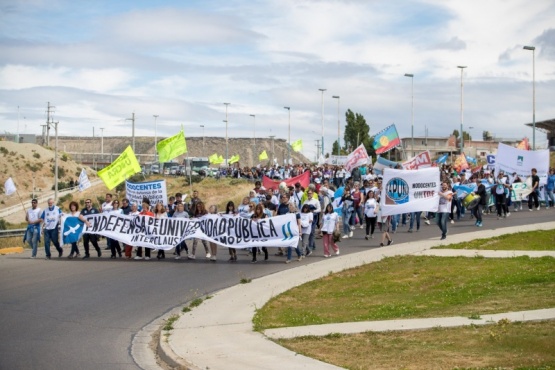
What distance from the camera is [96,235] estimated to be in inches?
919

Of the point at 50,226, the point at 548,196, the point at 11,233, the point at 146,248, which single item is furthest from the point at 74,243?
the point at 548,196

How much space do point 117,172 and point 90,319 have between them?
17.1 m

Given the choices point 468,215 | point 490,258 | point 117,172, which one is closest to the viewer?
point 490,258

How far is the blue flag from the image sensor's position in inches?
907

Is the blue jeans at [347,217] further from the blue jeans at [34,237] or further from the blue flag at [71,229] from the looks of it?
the blue jeans at [34,237]

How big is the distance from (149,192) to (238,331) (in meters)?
15.2

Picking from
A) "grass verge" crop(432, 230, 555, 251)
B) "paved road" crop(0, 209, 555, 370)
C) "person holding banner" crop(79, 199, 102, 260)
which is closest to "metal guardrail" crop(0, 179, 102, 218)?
"person holding banner" crop(79, 199, 102, 260)

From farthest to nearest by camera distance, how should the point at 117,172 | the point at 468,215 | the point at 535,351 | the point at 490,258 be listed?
the point at 468,215 → the point at 117,172 → the point at 490,258 → the point at 535,351

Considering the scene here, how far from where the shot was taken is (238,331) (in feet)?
40.0

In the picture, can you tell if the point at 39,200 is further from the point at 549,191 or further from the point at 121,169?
the point at 549,191

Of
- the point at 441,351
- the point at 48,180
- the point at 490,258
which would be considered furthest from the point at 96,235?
the point at 48,180

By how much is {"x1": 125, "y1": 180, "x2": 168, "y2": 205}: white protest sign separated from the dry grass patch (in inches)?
621

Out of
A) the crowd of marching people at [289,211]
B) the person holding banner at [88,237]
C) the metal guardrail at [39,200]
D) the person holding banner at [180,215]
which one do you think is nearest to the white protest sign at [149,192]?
the crowd of marching people at [289,211]

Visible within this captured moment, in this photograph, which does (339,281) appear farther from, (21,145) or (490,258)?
(21,145)
